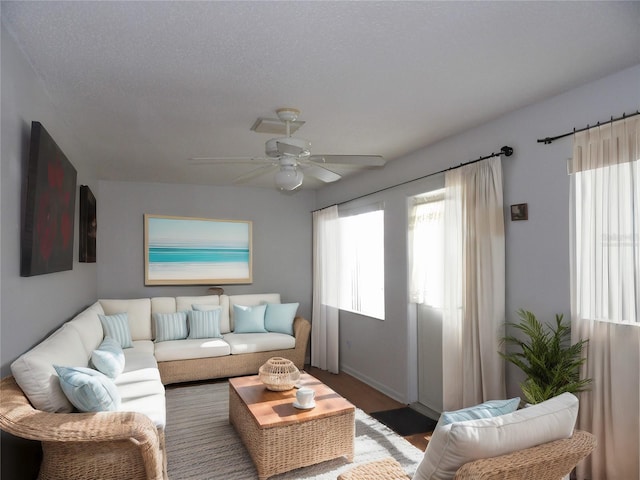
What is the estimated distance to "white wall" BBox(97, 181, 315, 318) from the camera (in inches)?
217

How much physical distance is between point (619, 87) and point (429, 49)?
1.23m

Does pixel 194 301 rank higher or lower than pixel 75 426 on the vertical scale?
higher

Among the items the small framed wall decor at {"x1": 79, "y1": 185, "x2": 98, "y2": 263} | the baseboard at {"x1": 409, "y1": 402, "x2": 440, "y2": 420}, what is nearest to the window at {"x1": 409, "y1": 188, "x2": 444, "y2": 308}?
the baseboard at {"x1": 409, "y1": 402, "x2": 440, "y2": 420}

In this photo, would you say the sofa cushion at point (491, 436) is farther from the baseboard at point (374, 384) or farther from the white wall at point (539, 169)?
the baseboard at point (374, 384)

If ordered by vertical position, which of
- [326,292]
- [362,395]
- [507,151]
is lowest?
[362,395]

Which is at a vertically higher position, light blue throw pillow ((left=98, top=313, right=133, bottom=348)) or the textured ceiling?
the textured ceiling

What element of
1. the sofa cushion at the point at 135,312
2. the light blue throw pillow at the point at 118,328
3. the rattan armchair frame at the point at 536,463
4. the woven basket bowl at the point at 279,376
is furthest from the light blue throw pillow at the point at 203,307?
the rattan armchair frame at the point at 536,463

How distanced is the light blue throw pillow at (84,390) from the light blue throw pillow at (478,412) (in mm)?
1726

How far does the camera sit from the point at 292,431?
2.77 m

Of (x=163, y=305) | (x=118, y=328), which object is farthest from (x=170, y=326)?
(x=118, y=328)

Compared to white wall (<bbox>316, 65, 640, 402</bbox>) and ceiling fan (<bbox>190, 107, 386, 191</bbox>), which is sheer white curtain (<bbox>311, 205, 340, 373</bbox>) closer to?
white wall (<bbox>316, 65, 640, 402</bbox>)

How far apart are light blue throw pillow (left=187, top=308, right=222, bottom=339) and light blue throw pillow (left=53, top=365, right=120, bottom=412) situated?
2.94m

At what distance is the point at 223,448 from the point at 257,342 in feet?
6.55

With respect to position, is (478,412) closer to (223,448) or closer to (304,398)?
(304,398)
